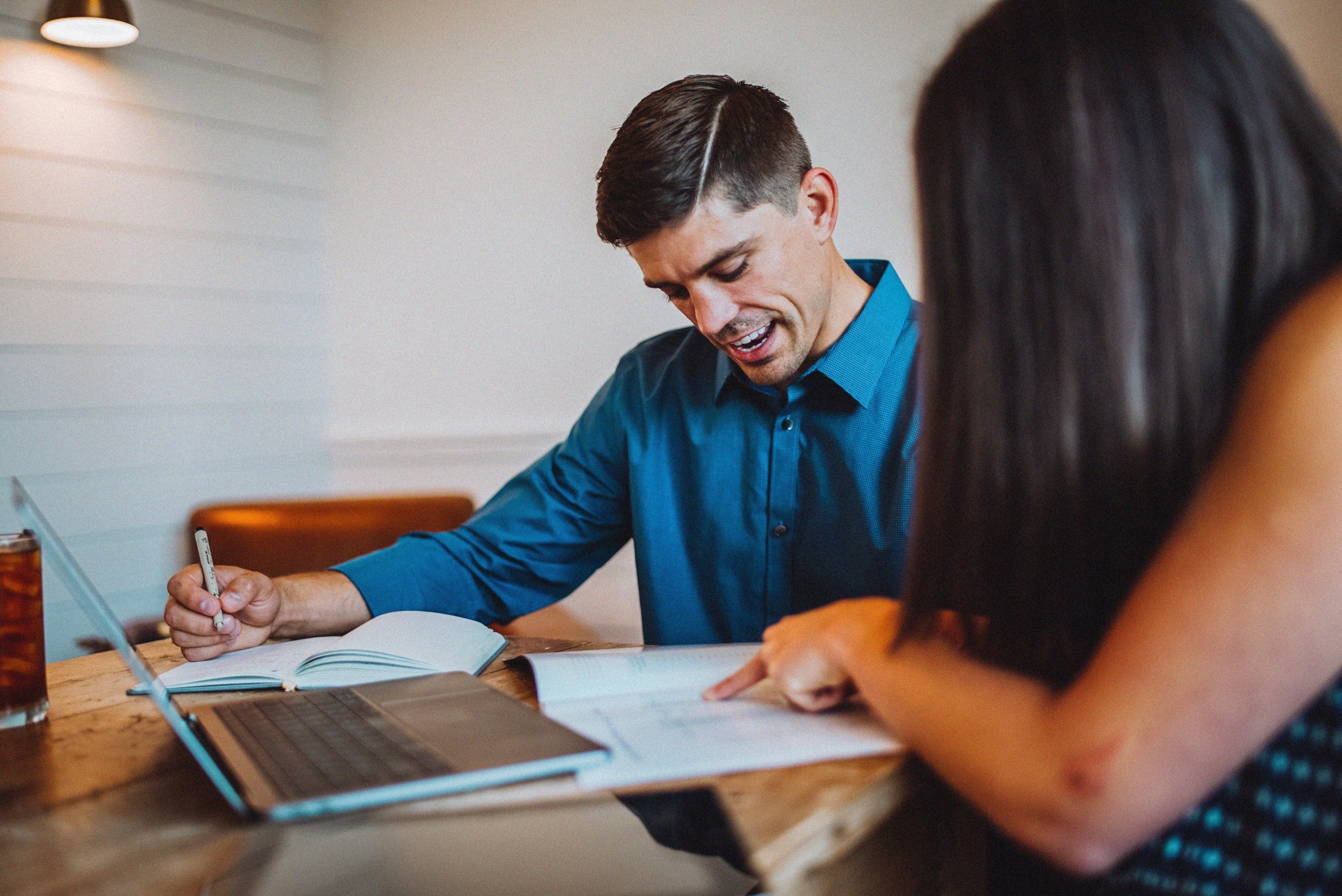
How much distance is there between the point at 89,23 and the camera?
238cm

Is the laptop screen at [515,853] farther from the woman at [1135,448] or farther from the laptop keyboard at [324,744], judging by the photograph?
the woman at [1135,448]

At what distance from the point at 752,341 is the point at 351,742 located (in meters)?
0.83

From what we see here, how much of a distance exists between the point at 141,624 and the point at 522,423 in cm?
107

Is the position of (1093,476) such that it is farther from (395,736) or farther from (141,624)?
(141,624)

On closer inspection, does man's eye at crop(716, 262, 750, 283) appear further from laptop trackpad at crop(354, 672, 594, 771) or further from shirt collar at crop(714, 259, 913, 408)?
laptop trackpad at crop(354, 672, 594, 771)

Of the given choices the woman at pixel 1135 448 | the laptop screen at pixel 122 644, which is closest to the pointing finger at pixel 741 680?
the woman at pixel 1135 448

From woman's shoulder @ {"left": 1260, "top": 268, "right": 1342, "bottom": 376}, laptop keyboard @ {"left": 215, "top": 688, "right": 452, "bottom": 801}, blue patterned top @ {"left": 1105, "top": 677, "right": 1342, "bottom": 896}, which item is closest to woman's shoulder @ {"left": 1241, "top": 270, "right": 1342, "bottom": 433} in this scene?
woman's shoulder @ {"left": 1260, "top": 268, "right": 1342, "bottom": 376}

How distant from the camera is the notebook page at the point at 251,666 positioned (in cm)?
105

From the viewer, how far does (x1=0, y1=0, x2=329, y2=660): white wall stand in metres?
2.50

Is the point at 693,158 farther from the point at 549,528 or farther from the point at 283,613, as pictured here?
the point at 283,613

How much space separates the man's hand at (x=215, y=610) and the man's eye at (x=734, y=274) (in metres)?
0.71

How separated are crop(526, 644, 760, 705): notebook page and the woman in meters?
0.24

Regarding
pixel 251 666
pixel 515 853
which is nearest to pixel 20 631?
pixel 251 666

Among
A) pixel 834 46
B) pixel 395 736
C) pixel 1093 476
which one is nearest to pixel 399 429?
pixel 834 46
